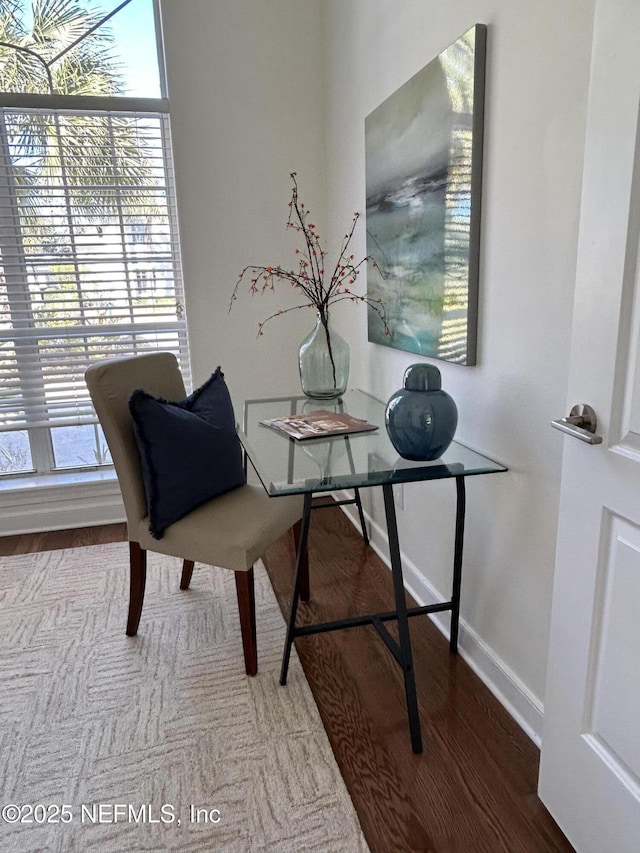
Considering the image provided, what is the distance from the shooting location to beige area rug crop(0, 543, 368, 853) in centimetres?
131

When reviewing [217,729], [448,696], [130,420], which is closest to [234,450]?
[130,420]

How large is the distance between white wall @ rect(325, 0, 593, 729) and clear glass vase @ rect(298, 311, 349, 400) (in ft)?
1.76

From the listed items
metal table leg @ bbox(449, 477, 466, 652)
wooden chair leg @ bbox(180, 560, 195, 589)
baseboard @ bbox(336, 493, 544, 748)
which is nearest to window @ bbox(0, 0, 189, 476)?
wooden chair leg @ bbox(180, 560, 195, 589)

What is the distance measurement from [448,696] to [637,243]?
1331 mm

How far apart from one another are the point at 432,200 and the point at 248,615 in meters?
1.40

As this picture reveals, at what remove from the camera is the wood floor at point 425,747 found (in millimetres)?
1276

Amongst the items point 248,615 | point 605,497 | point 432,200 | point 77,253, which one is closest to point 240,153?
point 77,253

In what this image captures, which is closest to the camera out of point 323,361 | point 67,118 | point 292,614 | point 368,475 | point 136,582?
point 368,475

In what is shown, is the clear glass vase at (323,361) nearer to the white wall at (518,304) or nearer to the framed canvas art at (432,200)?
the framed canvas art at (432,200)

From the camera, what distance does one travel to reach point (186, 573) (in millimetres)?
2303

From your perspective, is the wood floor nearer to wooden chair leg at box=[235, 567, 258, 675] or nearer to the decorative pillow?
wooden chair leg at box=[235, 567, 258, 675]

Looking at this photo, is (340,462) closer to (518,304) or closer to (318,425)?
(318,425)

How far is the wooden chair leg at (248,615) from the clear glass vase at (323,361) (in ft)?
2.80

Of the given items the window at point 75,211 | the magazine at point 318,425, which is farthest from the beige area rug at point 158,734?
the window at point 75,211
